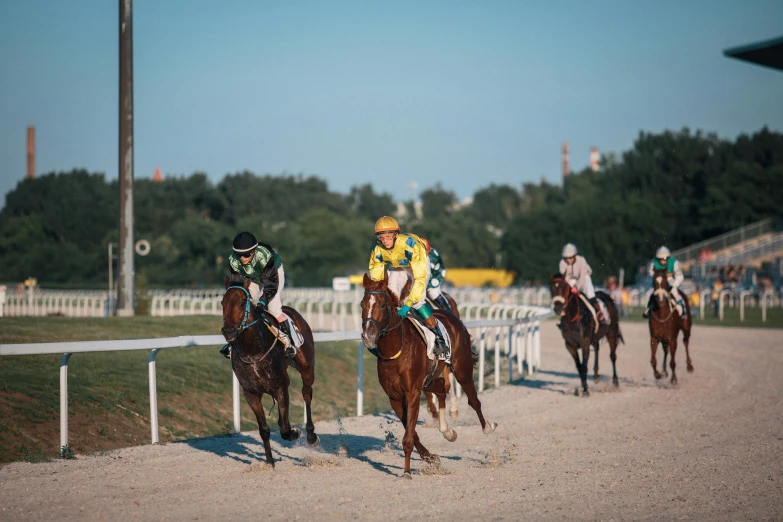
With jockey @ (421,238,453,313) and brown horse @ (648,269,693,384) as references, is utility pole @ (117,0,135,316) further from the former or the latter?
brown horse @ (648,269,693,384)

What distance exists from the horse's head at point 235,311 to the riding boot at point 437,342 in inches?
62.7

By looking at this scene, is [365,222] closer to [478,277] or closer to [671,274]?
[478,277]

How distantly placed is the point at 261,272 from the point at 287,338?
0.68m

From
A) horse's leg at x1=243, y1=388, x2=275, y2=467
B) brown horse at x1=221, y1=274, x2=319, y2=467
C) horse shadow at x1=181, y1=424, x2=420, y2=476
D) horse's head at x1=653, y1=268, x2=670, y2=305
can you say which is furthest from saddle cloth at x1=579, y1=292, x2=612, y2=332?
horse's leg at x1=243, y1=388, x2=275, y2=467

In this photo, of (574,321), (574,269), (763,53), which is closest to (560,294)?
(574,321)

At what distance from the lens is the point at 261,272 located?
8.71 m

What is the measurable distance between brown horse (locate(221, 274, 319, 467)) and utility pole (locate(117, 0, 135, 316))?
499 inches

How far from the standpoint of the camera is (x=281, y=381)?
28.6 feet

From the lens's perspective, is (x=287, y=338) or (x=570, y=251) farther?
(x=570, y=251)

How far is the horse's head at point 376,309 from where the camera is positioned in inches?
301

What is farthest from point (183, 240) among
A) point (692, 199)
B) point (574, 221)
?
point (692, 199)

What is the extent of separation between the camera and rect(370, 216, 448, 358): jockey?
321 inches

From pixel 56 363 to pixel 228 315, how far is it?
5138mm

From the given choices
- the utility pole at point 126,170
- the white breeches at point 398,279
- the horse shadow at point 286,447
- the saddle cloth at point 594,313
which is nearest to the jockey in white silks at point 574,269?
the saddle cloth at point 594,313
